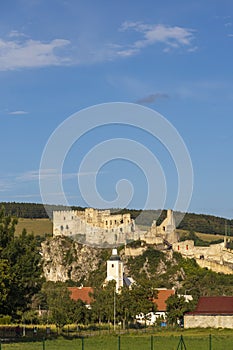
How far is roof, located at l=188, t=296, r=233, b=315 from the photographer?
82.3m

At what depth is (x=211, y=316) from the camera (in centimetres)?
8219

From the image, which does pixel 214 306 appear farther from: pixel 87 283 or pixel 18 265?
pixel 87 283

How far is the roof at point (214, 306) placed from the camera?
8231cm

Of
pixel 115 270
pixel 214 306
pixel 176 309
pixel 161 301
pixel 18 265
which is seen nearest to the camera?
pixel 18 265

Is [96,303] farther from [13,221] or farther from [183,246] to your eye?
[183,246]

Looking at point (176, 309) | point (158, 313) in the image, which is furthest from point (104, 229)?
point (176, 309)

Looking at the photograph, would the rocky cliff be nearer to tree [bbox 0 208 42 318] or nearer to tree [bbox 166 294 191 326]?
tree [bbox 166 294 191 326]

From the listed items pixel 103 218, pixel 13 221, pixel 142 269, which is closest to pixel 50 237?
pixel 103 218

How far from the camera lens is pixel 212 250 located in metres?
146

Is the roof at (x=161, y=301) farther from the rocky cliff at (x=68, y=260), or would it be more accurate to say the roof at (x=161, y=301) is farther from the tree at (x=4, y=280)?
the tree at (x=4, y=280)

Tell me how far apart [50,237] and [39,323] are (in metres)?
70.9

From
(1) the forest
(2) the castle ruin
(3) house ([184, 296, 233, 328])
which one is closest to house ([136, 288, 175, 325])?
(1) the forest

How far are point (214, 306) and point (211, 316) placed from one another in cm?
191

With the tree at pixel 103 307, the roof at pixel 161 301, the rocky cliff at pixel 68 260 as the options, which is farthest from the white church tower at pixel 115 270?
the rocky cliff at pixel 68 260
